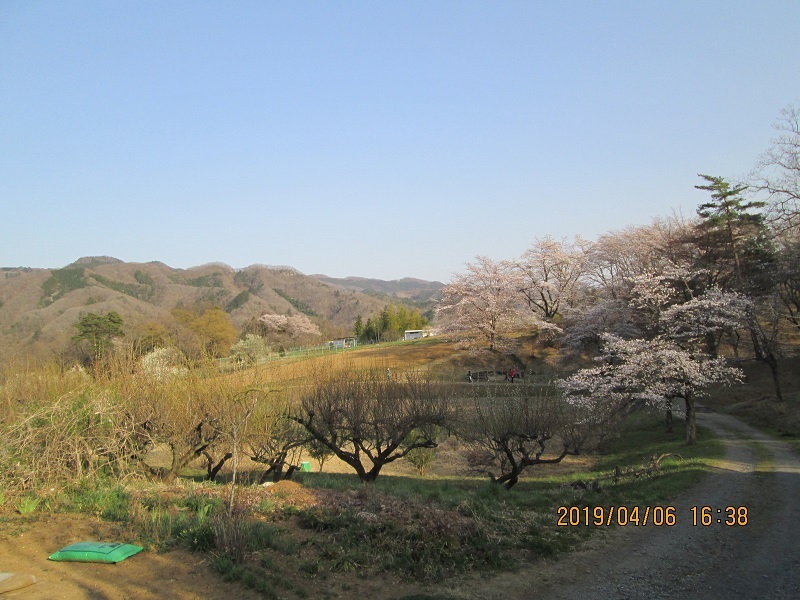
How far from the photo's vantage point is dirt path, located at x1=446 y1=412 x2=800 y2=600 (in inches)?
303

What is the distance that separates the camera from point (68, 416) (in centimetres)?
1093

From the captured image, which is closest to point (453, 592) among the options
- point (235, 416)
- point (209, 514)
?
point (209, 514)

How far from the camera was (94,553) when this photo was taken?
6.72 metres

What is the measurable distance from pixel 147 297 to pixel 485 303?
118 m

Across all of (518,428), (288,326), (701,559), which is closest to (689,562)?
(701,559)

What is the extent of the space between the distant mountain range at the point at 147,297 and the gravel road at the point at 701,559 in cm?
4163

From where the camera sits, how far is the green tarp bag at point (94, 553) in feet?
22.0

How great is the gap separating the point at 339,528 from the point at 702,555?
6225mm

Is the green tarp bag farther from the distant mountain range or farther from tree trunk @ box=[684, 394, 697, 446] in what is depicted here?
the distant mountain range

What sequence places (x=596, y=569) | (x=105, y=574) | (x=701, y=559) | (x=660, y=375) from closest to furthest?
(x=105, y=574) < (x=596, y=569) < (x=701, y=559) < (x=660, y=375)

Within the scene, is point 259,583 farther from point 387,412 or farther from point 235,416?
point 387,412

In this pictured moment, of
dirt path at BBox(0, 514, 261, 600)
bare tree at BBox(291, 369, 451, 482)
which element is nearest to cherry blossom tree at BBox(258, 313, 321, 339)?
bare tree at BBox(291, 369, 451, 482)

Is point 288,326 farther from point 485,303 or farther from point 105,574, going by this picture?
point 105,574
